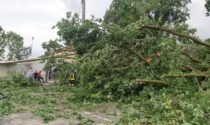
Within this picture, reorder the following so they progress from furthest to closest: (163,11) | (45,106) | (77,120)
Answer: (163,11) → (45,106) → (77,120)

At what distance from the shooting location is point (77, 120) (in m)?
8.12

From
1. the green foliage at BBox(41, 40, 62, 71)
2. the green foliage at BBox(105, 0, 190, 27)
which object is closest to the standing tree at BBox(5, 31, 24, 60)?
the green foliage at BBox(105, 0, 190, 27)

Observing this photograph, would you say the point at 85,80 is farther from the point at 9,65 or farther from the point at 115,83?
the point at 9,65

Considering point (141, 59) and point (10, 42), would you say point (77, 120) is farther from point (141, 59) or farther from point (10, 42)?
point (10, 42)

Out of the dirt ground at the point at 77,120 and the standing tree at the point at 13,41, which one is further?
the standing tree at the point at 13,41

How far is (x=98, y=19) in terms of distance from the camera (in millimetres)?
12109

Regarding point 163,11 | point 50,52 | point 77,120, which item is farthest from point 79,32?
point 163,11

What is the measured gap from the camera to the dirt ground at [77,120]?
793cm

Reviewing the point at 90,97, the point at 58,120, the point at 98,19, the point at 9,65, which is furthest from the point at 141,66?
the point at 9,65

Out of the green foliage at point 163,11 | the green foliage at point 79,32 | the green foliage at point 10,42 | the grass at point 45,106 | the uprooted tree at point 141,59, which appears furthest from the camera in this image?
the green foliage at point 10,42

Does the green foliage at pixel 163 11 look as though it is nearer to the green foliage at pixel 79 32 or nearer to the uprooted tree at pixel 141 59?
the green foliage at pixel 79 32

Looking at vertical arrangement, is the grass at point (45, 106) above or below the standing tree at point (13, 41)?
below

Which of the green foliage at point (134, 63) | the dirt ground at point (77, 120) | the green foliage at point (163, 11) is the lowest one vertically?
the dirt ground at point (77, 120)

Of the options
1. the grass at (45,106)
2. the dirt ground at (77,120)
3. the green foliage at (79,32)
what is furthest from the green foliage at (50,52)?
the dirt ground at (77,120)
